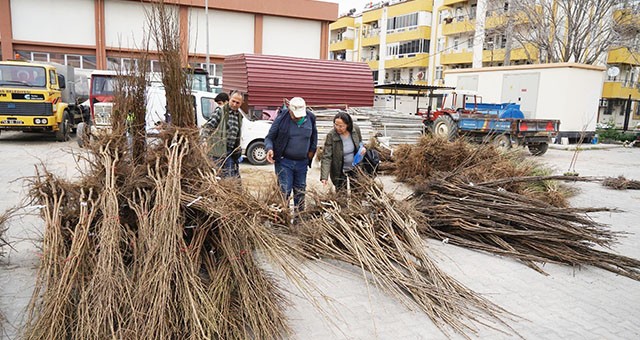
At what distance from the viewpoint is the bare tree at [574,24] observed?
21.6 metres

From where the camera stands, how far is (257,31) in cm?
2519

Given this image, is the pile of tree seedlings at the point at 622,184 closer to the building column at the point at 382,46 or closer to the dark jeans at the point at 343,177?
the dark jeans at the point at 343,177

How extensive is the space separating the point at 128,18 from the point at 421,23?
2612 centimetres

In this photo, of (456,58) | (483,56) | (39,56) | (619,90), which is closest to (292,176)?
(39,56)

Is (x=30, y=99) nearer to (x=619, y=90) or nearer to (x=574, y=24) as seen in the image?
(x=574, y=24)

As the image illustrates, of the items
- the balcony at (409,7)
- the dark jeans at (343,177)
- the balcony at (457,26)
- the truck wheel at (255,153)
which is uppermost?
the balcony at (409,7)

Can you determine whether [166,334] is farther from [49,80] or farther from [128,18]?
[128,18]

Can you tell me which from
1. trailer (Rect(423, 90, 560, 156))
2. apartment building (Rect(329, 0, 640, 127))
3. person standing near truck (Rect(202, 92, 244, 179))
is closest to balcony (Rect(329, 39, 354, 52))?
apartment building (Rect(329, 0, 640, 127))

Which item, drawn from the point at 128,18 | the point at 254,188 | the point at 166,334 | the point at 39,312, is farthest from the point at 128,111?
the point at 128,18

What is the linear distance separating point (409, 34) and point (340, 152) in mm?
38412

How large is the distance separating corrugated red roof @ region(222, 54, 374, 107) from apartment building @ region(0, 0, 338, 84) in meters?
6.20

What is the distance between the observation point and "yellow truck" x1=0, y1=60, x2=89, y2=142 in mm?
11906

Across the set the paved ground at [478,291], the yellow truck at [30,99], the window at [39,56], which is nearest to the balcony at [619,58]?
the paved ground at [478,291]

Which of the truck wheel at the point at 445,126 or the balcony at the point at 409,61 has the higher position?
the balcony at the point at 409,61
